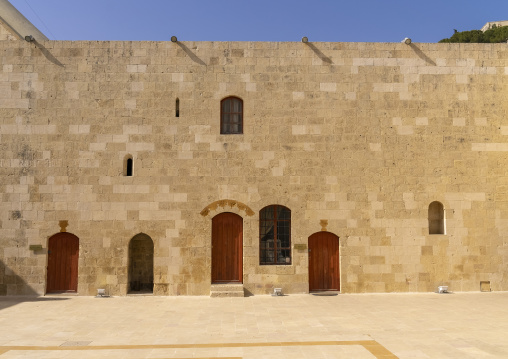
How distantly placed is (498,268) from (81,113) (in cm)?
1473

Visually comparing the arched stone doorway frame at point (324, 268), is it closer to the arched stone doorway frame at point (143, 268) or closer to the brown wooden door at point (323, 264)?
the brown wooden door at point (323, 264)

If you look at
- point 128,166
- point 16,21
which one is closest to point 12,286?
point 128,166

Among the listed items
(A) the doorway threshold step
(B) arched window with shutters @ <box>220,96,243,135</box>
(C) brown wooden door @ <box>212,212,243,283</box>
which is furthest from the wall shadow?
(B) arched window with shutters @ <box>220,96,243,135</box>

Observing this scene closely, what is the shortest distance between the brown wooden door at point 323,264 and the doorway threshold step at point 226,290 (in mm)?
2380

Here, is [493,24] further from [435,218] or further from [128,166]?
[128,166]

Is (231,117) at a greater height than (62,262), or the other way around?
(231,117)

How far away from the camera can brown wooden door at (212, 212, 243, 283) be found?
41.9 feet

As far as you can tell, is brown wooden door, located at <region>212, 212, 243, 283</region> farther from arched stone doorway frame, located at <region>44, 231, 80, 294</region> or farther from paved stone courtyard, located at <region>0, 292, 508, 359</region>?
arched stone doorway frame, located at <region>44, 231, 80, 294</region>

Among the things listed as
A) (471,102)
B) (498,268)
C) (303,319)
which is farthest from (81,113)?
(498,268)

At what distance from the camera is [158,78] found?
13102mm

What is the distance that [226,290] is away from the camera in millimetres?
12375

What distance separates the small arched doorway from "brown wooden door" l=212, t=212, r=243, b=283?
223 cm

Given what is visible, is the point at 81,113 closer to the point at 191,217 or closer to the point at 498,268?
the point at 191,217

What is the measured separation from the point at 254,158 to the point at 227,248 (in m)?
3.09
